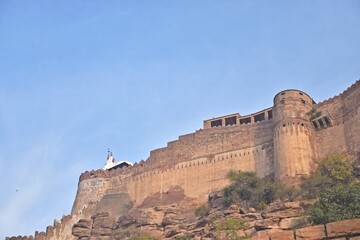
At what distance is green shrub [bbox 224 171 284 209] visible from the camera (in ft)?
99.4

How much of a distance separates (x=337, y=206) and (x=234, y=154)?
62.2 ft

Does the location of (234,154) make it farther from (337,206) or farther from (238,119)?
(337,206)

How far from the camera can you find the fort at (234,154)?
111 ft

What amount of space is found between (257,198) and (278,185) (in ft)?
6.78

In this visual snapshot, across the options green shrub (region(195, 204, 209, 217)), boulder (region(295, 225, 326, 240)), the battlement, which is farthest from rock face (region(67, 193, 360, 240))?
boulder (region(295, 225, 326, 240))

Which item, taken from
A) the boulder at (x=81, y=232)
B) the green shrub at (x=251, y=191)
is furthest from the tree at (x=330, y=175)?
the boulder at (x=81, y=232)

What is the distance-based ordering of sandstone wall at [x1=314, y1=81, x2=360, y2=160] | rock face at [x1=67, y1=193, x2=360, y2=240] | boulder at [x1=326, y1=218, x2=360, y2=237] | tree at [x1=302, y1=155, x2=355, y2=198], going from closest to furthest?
1. boulder at [x1=326, y1=218, x2=360, y2=237]
2. rock face at [x1=67, y1=193, x2=360, y2=240]
3. tree at [x1=302, y1=155, x2=355, y2=198]
4. sandstone wall at [x1=314, y1=81, x2=360, y2=160]

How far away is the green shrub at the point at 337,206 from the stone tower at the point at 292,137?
11047 millimetres

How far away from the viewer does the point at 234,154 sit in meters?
37.9

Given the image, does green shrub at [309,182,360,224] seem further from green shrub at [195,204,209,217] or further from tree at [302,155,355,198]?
green shrub at [195,204,209,217]

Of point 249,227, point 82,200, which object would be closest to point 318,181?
point 249,227

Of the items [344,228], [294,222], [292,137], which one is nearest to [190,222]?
[292,137]

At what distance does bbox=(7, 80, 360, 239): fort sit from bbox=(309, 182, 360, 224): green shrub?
37.0 feet

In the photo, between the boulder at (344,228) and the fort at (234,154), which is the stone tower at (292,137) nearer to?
the fort at (234,154)
